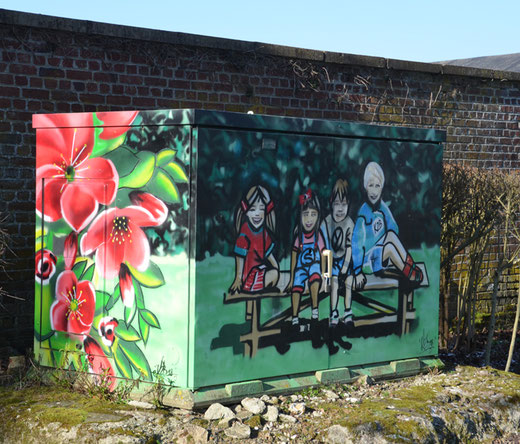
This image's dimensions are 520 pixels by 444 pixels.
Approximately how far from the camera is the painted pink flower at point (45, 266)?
658 centimetres

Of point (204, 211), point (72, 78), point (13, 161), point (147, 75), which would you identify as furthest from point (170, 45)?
point (204, 211)

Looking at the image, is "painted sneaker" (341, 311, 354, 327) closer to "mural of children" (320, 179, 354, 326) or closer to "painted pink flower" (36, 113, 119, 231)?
"mural of children" (320, 179, 354, 326)

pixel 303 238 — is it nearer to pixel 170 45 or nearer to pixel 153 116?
pixel 153 116

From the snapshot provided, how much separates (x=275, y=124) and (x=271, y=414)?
7.15 feet

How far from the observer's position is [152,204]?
5.95 meters

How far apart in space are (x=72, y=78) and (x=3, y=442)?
3.60m

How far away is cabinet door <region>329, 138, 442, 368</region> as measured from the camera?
22.2 feet

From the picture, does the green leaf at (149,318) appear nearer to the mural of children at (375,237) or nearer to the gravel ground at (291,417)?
the gravel ground at (291,417)

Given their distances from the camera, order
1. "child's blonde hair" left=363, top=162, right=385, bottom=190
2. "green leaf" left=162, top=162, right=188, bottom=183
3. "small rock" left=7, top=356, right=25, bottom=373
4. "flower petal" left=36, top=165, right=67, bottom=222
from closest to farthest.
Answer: "green leaf" left=162, top=162, right=188, bottom=183 < "flower petal" left=36, top=165, right=67, bottom=222 < "small rock" left=7, top=356, right=25, bottom=373 < "child's blonde hair" left=363, top=162, right=385, bottom=190

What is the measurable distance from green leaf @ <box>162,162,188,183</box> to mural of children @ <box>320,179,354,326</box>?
1.34 m

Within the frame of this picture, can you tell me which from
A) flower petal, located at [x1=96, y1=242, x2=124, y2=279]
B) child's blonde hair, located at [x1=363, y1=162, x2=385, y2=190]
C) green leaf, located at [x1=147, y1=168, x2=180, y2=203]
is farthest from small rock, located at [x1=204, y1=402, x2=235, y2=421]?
child's blonde hair, located at [x1=363, y1=162, x2=385, y2=190]

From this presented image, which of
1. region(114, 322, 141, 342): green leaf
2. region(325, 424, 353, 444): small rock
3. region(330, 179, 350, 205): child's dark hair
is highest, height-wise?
region(330, 179, 350, 205): child's dark hair
